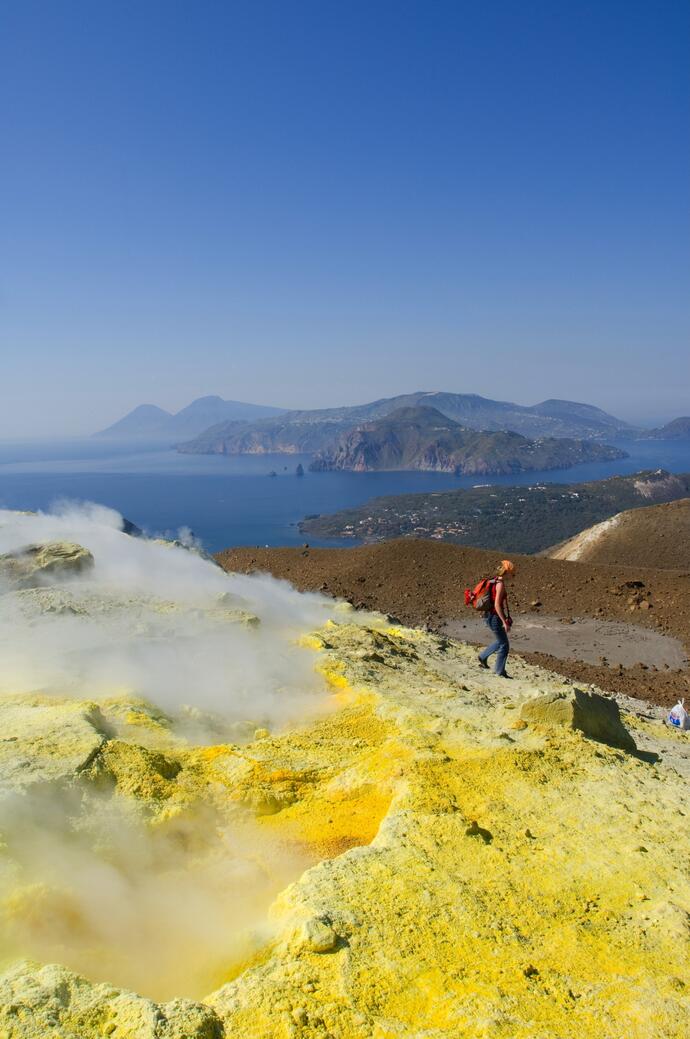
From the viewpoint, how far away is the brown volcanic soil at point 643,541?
4478cm

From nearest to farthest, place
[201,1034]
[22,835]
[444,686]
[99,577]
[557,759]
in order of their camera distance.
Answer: [201,1034]
[22,835]
[557,759]
[444,686]
[99,577]

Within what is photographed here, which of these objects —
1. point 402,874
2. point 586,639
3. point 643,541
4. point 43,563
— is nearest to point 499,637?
point 402,874

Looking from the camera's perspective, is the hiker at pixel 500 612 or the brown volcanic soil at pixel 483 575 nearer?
the hiker at pixel 500 612

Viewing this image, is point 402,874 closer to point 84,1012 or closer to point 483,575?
point 84,1012

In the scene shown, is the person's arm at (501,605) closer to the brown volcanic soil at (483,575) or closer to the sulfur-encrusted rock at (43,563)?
the brown volcanic soil at (483,575)

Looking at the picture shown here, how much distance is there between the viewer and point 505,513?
11225 centimetres

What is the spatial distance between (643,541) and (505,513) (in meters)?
65.8

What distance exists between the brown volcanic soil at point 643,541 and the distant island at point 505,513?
127 feet

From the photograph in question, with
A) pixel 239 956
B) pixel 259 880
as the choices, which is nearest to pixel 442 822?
pixel 259 880

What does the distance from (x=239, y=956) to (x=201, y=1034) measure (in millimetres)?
988

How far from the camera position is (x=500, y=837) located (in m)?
5.67

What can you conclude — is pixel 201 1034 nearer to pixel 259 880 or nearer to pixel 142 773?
pixel 259 880

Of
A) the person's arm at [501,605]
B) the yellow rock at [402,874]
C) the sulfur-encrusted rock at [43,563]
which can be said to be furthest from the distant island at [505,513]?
the yellow rock at [402,874]

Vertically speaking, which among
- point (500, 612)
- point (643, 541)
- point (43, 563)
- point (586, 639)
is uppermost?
point (43, 563)
